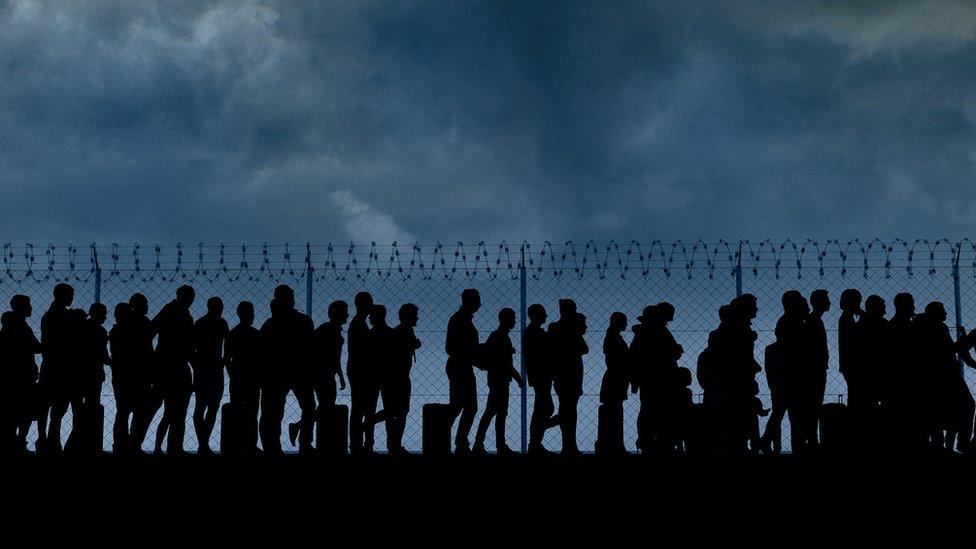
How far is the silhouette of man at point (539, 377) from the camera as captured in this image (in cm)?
1012

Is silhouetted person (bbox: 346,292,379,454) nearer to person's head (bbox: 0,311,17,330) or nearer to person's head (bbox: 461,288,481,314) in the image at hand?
person's head (bbox: 461,288,481,314)

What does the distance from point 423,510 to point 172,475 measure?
1869mm

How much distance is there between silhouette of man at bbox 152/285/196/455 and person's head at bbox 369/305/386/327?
159 cm

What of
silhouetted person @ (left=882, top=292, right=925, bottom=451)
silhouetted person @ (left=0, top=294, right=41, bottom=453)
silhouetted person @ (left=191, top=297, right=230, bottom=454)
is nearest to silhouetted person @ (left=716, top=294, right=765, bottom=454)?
silhouetted person @ (left=882, top=292, right=925, bottom=451)

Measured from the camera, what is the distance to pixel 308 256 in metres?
12.1

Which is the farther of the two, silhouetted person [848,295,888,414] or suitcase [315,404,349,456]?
silhouetted person [848,295,888,414]

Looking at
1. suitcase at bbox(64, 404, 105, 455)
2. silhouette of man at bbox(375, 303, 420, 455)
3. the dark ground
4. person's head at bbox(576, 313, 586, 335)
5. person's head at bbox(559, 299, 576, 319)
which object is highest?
person's head at bbox(559, 299, 576, 319)

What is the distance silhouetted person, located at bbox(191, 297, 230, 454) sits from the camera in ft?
32.7

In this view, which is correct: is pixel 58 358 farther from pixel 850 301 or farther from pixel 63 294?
pixel 850 301

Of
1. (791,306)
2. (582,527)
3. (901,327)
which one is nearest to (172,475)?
(582,527)

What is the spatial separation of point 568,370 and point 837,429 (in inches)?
103

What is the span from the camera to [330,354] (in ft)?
33.0

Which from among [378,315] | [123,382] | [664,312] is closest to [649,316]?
[664,312]

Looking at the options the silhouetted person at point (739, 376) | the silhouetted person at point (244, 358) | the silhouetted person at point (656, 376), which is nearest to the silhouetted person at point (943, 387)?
the silhouetted person at point (739, 376)
